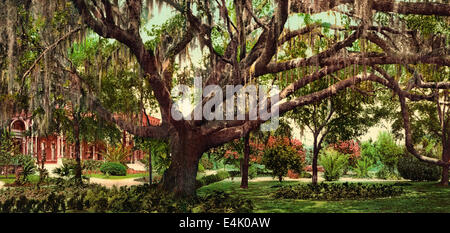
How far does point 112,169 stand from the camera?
28328 mm

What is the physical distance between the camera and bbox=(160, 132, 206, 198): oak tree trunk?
41.2ft

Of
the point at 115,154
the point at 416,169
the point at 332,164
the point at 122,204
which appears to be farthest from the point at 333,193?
the point at 115,154

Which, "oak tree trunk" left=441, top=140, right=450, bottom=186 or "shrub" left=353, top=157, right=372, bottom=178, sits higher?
"oak tree trunk" left=441, top=140, right=450, bottom=186

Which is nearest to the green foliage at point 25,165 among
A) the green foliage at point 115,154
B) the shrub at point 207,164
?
the green foliage at point 115,154

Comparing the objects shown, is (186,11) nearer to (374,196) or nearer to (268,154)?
(374,196)

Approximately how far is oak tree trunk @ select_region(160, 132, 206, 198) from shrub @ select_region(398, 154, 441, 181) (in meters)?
17.9

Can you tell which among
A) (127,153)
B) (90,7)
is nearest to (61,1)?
(90,7)

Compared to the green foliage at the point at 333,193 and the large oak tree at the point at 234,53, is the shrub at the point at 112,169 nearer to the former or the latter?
the green foliage at the point at 333,193

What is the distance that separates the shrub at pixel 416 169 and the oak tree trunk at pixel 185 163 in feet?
58.9

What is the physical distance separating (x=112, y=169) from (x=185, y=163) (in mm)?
17120

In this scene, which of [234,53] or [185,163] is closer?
[234,53]

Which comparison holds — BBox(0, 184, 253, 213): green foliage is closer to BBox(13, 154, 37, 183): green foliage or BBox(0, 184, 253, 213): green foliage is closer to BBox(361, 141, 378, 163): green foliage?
BBox(13, 154, 37, 183): green foliage

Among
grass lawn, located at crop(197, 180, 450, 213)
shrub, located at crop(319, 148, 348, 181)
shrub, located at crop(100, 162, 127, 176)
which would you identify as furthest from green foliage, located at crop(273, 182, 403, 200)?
shrub, located at crop(100, 162, 127, 176)

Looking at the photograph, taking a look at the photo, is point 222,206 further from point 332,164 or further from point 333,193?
point 332,164
